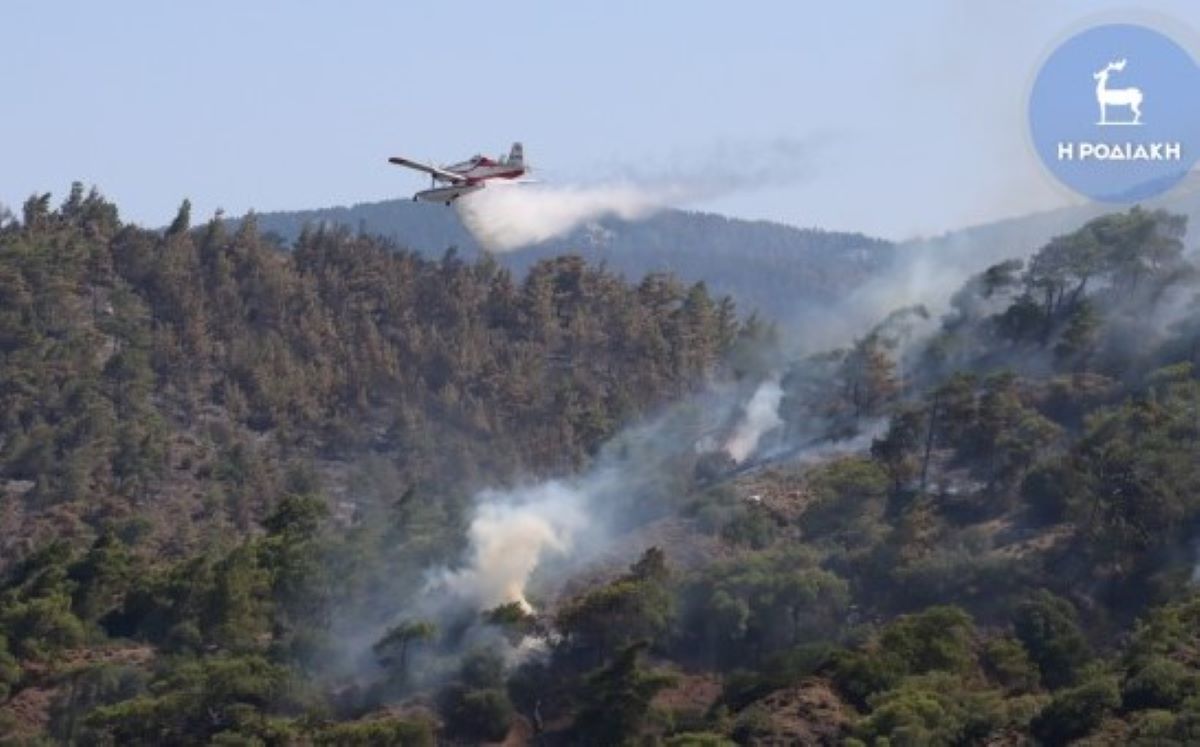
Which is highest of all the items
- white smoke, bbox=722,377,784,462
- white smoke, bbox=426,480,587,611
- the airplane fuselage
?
the airplane fuselage

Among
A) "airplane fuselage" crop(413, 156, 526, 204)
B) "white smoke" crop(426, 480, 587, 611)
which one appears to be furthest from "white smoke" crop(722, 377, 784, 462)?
"airplane fuselage" crop(413, 156, 526, 204)

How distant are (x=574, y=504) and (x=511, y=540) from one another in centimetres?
1220

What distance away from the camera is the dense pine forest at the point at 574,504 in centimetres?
9225

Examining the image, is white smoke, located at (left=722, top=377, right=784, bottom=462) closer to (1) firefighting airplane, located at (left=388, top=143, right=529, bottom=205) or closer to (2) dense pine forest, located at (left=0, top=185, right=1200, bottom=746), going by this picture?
(2) dense pine forest, located at (left=0, top=185, right=1200, bottom=746)

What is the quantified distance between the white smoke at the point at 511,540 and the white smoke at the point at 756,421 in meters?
13.4

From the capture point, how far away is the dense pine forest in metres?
92.2

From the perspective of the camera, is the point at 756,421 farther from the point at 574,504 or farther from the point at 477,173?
the point at 477,173

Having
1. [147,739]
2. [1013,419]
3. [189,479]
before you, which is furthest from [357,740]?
[189,479]

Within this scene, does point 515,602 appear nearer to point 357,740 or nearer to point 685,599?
point 685,599

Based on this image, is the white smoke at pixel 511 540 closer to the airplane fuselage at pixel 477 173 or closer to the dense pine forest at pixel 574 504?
the dense pine forest at pixel 574 504

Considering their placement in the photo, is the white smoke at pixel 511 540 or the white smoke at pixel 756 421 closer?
the white smoke at pixel 511 540

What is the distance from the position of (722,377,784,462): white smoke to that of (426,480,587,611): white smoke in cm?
1336

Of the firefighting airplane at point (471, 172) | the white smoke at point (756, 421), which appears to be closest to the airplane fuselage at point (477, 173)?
the firefighting airplane at point (471, 172)

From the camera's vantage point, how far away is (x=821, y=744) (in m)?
85.4
